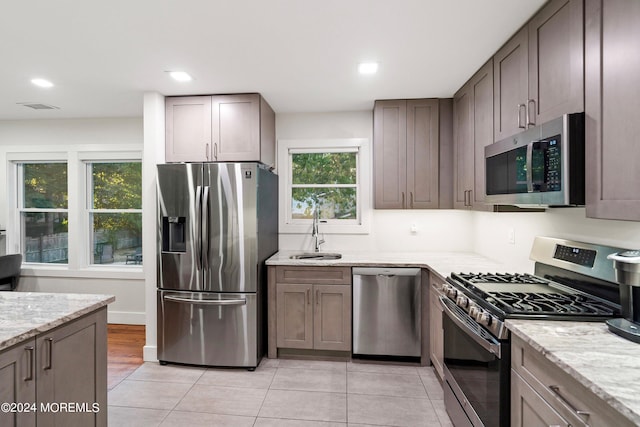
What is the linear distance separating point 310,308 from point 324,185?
Result: 1394 mm

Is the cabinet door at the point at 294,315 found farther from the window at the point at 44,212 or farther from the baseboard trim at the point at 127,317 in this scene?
the window at the point at 44,212

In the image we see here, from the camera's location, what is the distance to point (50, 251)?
4180 mm

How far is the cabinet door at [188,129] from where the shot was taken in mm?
3109

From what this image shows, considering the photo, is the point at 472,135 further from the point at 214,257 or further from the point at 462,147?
the point at 214,257

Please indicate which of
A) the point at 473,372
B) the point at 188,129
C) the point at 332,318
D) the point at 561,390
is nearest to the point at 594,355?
the point at 561,390

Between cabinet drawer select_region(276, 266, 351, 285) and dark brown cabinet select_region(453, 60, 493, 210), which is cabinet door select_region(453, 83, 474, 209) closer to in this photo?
dark brown cabinet select_region(453, 60, 493, 210)

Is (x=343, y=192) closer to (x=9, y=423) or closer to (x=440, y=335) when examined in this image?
(x=440, y=335)

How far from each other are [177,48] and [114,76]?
86 cm

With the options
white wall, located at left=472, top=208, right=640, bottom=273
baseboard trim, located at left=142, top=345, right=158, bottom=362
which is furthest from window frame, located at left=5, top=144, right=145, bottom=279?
white wall, located at left=472, top=208, right=640, bottom=273

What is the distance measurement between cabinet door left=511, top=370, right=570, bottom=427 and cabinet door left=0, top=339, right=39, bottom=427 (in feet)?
6.41

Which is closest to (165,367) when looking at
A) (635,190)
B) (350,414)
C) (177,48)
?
(350,414)


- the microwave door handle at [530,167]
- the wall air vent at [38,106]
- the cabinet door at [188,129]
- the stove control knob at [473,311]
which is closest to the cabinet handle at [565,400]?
the stove control knob at [473,311]

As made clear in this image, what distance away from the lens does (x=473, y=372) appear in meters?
1.73

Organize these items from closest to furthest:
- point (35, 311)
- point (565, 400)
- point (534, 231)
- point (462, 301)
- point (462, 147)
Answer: point (565, 400) < point (35, 311) < point (462, 301) < point (534, 231) < point (462, 147)
